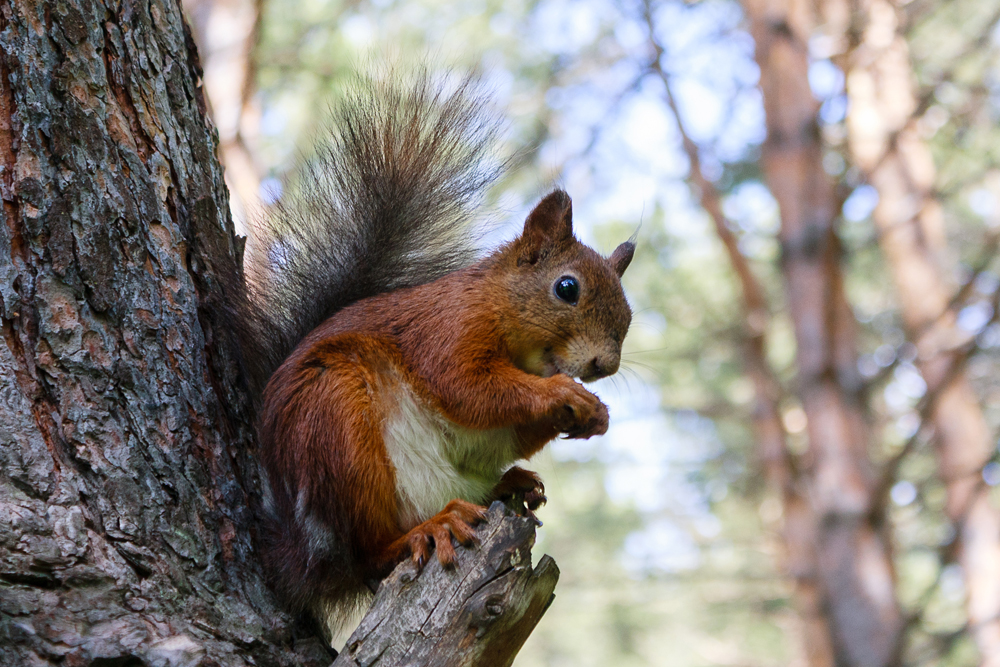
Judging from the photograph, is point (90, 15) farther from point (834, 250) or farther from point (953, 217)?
point (953, 217)

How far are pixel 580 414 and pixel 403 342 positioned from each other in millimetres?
452

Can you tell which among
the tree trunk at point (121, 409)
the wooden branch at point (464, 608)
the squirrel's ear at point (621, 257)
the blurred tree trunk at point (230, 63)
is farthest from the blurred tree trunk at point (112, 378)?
the blurred tree trunk at point (230, 63)

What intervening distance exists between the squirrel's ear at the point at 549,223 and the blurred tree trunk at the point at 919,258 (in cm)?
221

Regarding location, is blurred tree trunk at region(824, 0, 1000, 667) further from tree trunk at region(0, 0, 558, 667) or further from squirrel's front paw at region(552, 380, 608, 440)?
tree trunk at region(0, 0, 558, 667)

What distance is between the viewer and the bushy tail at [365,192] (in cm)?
205

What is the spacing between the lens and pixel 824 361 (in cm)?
420

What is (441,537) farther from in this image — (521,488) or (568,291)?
(568,291)

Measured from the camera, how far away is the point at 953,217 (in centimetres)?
1241

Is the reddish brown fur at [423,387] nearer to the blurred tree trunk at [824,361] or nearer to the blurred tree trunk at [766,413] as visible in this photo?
the blurred tree trunk at [824,361]

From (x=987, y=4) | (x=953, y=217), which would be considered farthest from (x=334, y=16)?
(x=953, y=217)

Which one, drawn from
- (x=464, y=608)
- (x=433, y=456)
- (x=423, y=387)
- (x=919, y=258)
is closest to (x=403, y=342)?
(x=423, y=387)

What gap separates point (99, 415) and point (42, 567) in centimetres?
27

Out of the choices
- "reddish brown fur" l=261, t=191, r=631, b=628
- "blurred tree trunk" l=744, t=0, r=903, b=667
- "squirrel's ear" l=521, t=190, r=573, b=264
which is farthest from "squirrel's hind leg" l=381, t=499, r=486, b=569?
"blurred tree trunk" l=744, t=0, r=903, b=667

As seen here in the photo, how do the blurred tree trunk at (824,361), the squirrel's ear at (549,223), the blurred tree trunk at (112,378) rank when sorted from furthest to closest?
the blurred tree trunk at (824,361) → the squirrel's ear at (549,223) → the blurred tree trunk at (112,378)
